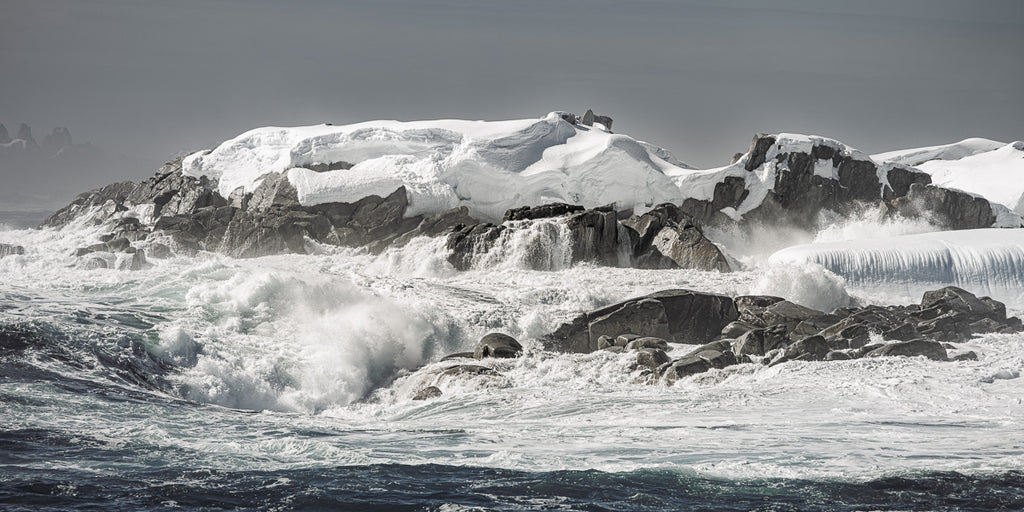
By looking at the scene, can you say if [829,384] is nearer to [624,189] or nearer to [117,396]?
[117,396]

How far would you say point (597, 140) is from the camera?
1875 inches

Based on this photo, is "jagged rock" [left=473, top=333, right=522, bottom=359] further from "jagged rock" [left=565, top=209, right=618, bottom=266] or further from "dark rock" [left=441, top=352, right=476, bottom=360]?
"jagged rock" [left=565, top=209, right=618, bottom=266]

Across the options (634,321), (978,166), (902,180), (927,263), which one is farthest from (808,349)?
(978,166)

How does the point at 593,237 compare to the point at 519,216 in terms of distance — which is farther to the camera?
the point at 519,216

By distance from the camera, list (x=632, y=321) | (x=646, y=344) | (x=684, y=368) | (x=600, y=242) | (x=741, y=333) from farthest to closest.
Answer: (x=600, y=242) → (x=632, y=321) → (x=741, y=333) → (x=646, y=344) → (x=684, y=368)

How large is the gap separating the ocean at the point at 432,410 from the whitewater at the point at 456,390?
75mm

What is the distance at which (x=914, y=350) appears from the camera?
76.5ft

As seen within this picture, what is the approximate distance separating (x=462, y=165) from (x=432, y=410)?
24.5 meters

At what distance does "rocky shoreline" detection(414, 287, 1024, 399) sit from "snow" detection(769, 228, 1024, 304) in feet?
11.1

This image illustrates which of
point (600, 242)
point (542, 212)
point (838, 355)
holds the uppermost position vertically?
point (542, 212)

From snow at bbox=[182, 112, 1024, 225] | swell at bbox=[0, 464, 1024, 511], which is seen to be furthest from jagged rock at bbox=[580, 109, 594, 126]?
swell at bbox=[0, 464, 1024, 511]

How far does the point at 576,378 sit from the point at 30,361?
12787 millimetres

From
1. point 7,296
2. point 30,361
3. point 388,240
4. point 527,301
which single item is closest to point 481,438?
point 30,361

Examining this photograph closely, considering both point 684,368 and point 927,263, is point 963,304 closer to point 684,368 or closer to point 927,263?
point 927,263
